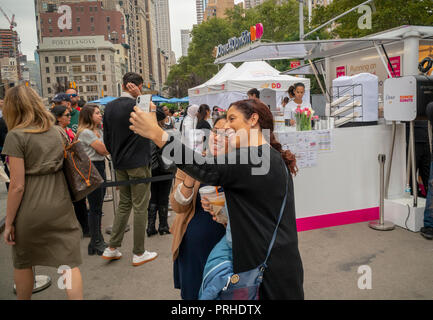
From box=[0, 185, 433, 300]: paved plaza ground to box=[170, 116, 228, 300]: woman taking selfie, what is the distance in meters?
1.30

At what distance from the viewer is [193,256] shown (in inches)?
81.4

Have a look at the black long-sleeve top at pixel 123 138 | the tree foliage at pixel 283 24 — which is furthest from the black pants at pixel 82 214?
the tree foliage at pixel 283 24

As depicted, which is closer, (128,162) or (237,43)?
(128,162)

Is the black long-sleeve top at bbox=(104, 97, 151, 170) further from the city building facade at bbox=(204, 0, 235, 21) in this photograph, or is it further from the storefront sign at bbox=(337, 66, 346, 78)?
the city building facade at bbox=(204, 0, 235, 21)

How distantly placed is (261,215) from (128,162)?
253 cm

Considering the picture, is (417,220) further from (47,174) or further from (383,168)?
(47,174)

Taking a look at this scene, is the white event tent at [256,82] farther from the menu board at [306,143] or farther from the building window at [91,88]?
the building window at [91,88]

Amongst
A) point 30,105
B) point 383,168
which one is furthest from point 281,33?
point 30,105

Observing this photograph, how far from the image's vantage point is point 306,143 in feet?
16.1

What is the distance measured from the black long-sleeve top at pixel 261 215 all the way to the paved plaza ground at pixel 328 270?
5.64 feet

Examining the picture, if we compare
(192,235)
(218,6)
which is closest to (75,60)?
(218,6)

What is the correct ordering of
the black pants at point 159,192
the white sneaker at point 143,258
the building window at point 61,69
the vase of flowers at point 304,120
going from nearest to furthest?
the white sneaker at point 143,258, the vase of flowers at point 304,120, the black pants at point 159,192, the building window at point 61,69

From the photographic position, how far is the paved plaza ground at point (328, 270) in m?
3.31
